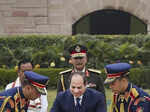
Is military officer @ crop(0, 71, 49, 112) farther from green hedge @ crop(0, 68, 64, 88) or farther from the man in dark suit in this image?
green hedge @ crop(0, 68, 64, 88)

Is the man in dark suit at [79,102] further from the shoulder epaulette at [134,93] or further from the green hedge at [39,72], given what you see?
the green hedge at [39,72]

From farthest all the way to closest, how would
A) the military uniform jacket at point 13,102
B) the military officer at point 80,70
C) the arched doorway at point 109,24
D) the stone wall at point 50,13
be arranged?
the arched doorway at point 109,24, the stone wall at point 50,13, the military officer at point 80,70, the military uniform jacket at point 13,102

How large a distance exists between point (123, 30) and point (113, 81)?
50.0 feet

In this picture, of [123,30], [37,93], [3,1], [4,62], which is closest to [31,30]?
[3,1]

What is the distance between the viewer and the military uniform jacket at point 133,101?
515 centimetres

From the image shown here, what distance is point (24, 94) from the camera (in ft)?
17.4

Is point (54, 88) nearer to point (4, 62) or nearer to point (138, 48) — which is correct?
point (4, 62)

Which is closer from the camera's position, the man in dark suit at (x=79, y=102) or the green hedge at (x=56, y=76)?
the man in dark suit at (x=79, y=102)

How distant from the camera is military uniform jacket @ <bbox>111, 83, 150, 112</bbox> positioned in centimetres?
515

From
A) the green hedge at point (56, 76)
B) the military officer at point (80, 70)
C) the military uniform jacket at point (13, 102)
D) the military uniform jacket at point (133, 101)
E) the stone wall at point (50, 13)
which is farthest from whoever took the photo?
the stone wall at point (50, 13)

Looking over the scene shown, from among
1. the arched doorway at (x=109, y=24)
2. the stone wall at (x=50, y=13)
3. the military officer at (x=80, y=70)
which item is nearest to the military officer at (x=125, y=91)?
the military officer at (x=80, y=70)

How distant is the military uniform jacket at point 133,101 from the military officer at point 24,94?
97 cm

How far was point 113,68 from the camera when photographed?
5266 mm

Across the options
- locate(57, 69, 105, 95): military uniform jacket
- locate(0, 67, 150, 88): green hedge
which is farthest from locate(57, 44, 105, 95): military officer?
locate(0, 67, 150, 88): green hedge
